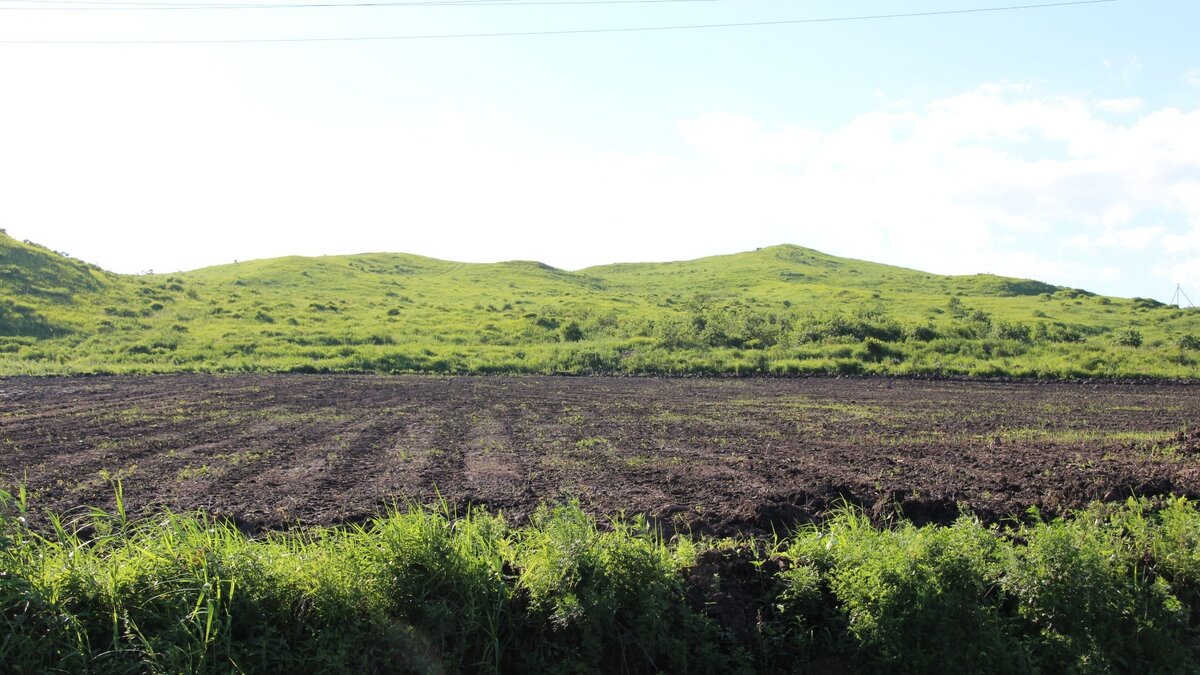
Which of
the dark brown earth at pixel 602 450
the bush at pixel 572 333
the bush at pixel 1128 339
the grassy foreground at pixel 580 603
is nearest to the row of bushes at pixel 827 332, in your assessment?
the bush at pixel 1128 339

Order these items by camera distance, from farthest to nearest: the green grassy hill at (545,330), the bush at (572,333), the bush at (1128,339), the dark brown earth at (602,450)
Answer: the bush at (572,333)
the bush at (1128,339)
the green grassy hill at (545,330)
the dark brown earth at (602,450)

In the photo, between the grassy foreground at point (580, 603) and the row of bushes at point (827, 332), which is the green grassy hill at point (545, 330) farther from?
the grassy foreground at point (580, 603)

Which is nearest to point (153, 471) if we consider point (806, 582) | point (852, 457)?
point (806, 582)

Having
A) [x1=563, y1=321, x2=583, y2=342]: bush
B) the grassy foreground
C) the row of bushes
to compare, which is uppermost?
the row of bushes

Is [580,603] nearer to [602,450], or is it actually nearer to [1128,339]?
[602,450]

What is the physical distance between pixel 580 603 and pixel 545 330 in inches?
1339

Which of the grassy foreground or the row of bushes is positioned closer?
the grassy foreground

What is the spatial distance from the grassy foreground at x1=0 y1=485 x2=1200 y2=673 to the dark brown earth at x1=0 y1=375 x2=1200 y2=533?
6.36ft

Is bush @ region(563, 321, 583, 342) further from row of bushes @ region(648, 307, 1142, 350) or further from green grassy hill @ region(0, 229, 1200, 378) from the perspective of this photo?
row of bushes @ region(648, 307, 1142, 350)

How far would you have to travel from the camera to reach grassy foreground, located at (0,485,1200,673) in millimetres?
5070

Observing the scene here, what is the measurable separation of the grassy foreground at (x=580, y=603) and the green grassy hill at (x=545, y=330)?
23.9 metres

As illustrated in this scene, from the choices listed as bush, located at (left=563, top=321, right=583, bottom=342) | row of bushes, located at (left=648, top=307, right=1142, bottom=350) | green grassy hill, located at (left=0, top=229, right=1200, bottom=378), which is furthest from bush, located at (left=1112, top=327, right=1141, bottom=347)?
bush, located at (left=563, top=321, right=583, bottom=342)

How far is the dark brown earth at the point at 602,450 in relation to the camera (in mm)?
8992

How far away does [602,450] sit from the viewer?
12867 millimetres
